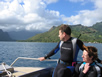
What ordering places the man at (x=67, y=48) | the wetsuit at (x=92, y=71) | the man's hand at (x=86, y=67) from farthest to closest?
the man at (x=67, y=48) < the man's hand at (x=86, y=67) < the wetsuit at (x=92, y=71)

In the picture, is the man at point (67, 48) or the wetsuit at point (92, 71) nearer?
the wetsuit at point (92, 71)

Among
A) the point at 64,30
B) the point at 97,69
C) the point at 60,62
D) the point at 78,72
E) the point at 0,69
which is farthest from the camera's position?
the point at 0,69

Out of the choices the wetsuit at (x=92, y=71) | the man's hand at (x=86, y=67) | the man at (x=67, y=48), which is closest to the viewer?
the wetsuit at (x=92, y=71)

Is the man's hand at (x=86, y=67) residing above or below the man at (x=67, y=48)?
below

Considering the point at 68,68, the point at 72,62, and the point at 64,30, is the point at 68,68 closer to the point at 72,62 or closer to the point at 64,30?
the point at 72,62

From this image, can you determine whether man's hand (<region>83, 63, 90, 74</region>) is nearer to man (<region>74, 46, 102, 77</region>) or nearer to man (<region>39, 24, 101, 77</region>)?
man (<region>74, 46, 102, 77</region>)

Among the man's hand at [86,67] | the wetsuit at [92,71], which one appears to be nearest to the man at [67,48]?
the wetsuit at [92,71]

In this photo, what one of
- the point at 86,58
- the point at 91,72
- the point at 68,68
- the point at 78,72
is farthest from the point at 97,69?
the point at 68,68

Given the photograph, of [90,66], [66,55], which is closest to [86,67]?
[90,66]

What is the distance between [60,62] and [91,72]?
109 centimetres

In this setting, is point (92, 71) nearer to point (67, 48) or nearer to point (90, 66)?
point (90, 66)

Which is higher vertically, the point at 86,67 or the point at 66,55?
the point at 66,55

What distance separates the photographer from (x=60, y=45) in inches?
153

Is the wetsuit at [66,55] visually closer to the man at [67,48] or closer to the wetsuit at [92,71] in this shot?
the man at [67,48]
